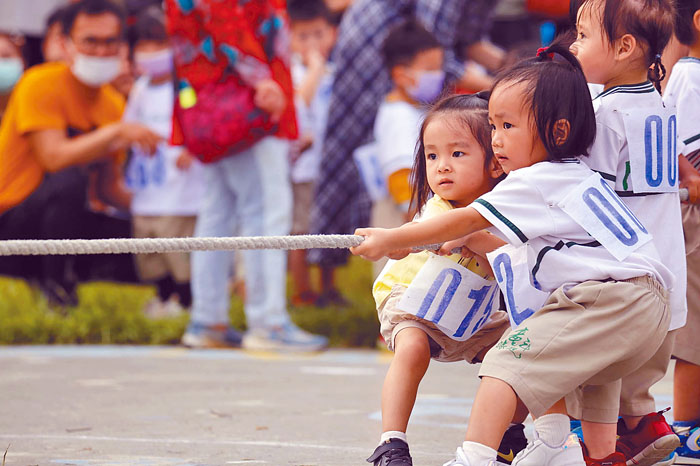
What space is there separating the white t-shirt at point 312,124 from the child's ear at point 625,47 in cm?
396

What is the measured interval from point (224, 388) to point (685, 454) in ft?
5.96

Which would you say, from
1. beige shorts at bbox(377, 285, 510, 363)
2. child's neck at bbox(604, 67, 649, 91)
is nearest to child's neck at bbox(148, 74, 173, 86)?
beige shorts at bbox(377, 285, 510, 363)

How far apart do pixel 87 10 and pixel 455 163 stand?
13.0 ft

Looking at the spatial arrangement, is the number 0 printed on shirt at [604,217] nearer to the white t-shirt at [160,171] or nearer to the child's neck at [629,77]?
the child's neck at [629,77]

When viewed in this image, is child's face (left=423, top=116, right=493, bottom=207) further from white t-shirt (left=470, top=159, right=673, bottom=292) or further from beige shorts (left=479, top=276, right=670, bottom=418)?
beige shorts (left=479, top=276, right=670, bottom=418)

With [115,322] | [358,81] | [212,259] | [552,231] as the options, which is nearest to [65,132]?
[115,322]

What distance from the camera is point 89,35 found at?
619 centimetres

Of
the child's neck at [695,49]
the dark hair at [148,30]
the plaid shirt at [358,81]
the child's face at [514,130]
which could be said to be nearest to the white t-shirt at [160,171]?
the dark hair at [148,30]

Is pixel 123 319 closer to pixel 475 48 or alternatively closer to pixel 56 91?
pixel 56 91

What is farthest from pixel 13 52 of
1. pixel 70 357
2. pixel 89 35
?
pixel 70 357

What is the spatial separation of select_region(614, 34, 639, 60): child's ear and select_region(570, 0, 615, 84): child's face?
0.01 metres

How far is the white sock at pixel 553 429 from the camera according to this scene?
2.60 metres

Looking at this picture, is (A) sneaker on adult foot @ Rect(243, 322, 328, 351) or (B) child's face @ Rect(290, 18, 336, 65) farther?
(B) child's face @ Rect(290, 18, 336, 65)

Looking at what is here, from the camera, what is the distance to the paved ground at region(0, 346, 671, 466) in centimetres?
313
